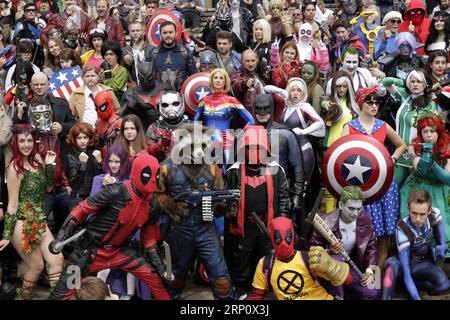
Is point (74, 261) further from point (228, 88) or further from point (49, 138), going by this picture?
point (228, 88)

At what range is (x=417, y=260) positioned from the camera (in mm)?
7418

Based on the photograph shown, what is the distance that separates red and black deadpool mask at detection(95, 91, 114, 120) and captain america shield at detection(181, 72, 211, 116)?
898 millimetres

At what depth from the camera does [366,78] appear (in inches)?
367

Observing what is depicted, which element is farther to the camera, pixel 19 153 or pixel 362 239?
pixel 19 153

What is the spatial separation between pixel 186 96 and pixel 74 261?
293 centimetres

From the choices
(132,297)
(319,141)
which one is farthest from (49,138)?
(319,141)

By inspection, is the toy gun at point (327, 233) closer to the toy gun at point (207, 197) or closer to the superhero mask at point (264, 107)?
the toy gun at point (207, 197)

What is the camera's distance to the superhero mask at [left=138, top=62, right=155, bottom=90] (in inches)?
360

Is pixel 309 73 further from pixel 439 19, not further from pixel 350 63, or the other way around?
pixel 439 19

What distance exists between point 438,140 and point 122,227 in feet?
10.6

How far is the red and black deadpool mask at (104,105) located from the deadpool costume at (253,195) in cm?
189

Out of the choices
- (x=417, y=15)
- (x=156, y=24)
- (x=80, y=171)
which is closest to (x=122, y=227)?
(x=80, y=171)

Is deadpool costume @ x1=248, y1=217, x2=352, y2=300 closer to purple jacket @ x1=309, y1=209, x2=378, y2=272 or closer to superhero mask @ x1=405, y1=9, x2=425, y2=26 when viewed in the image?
purple jacket @ x1=309, y1=209, x2=378, y2=272

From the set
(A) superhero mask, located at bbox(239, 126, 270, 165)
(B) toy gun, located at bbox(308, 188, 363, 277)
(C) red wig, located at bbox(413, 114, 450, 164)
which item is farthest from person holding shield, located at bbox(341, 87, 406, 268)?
(A) superhero mask, located at bbox(239, 126, 270, 165)
